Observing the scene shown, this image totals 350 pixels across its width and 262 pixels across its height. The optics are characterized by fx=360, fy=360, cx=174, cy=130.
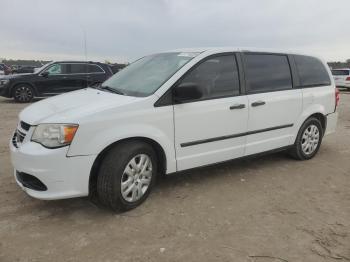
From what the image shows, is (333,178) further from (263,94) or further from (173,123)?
(173,123)

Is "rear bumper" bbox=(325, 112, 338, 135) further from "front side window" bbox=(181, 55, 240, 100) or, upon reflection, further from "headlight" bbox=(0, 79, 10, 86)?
"headlight" bbox=(0, 79, 10, 86)

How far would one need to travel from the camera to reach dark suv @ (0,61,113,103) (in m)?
13.2

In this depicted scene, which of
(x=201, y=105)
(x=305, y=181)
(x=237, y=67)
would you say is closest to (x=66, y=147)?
(x=201, y=105)

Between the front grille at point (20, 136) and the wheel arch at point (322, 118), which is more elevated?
the front grille at point (20, 136)

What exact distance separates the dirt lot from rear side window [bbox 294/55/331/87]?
144 cm

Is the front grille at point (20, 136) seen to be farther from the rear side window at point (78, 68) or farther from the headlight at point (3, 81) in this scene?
the headlight at point (3, 81)

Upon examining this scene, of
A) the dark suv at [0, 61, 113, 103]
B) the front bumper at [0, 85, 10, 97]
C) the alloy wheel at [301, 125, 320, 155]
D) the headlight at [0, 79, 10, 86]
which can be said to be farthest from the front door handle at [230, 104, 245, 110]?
the headlight at [0, 79, 10, 86]

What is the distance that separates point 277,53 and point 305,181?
1.83m

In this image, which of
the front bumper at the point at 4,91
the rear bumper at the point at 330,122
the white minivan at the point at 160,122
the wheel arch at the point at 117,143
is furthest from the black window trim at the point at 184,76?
the front bumper at the point at 4,91

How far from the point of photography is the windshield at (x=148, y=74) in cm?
403

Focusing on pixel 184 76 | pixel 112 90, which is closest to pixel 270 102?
pixel 184 76

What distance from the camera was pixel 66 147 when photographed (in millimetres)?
3303

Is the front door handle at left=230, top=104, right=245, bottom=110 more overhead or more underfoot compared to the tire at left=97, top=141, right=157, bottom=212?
more overhead

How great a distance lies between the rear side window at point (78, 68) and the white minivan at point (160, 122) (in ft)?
29.9
